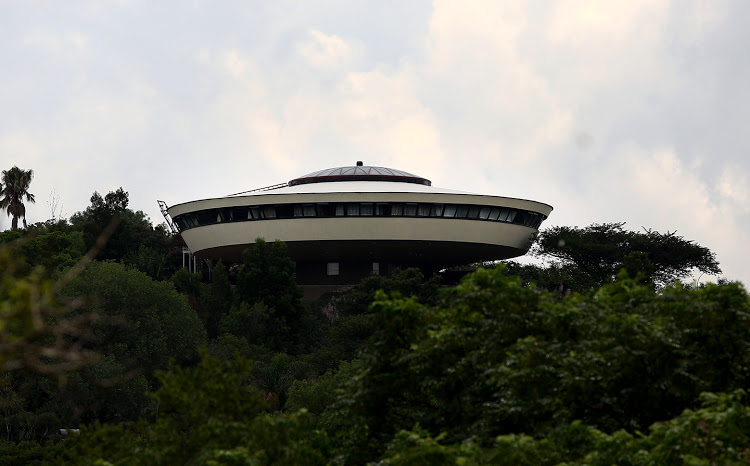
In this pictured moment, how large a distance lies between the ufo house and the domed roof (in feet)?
0.76

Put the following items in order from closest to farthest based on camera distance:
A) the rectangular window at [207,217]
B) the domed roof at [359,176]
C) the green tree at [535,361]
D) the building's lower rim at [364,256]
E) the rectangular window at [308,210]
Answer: the green tree at [535,361] → the rectangular window at [308,210] → the building's lower rim at [364,256] → the rectangular window at [207,217] → the domed roof at [359,176]

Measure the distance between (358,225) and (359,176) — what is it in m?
13.2

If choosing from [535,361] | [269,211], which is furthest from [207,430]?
[269,211]

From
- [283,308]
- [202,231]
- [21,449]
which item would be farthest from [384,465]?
[202,231]

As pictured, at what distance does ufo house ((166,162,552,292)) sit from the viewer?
98.2 metres

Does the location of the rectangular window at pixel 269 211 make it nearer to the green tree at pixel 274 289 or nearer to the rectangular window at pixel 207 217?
the rectangular window at pixel 207 217

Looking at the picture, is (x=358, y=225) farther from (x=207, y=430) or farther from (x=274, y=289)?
(x=207, y=430)

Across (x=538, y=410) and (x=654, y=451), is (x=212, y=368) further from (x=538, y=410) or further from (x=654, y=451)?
(x=654, y=451)

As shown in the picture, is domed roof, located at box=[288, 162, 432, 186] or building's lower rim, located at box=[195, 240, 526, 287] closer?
building's lower rim, located at box=[195, 240, 526, 287]

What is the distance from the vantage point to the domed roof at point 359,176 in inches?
4326

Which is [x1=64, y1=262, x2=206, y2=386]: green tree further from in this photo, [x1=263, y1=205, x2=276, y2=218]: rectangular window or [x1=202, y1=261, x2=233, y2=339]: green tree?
[x1=263, y1=205, x2=276, y2=218]: rectangular window

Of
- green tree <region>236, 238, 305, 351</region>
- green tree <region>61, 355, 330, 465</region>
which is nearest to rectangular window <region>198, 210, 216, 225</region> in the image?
green tree <region>236, 238, 305, 351</region>

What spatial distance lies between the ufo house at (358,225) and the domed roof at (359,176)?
0.23 meters

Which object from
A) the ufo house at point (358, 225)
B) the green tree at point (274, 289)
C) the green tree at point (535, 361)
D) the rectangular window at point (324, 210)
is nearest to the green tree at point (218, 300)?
the green tree at point (274, 289)
